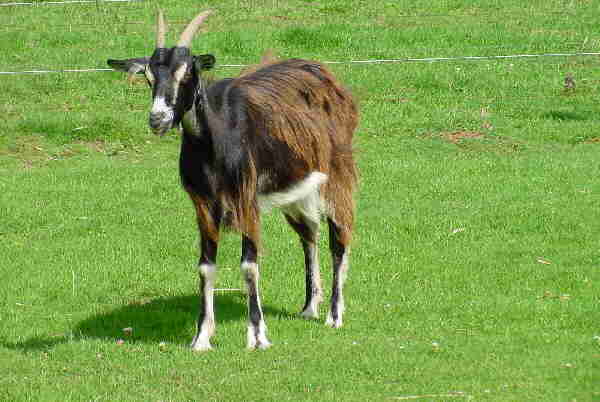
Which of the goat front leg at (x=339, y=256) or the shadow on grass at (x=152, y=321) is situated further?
the goat front leg at (x=339, y=256)

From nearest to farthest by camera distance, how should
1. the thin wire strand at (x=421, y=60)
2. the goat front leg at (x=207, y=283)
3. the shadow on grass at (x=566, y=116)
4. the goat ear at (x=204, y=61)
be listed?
the goat ear at (x=204, y=61) → the goat front leg at (x=207, y=283) → the shadow on grass at (x=566, y=116) → the thin wire strand at (x=421, y=60)

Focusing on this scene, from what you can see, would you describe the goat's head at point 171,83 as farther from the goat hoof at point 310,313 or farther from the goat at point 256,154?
the goat hoof at point 310,313

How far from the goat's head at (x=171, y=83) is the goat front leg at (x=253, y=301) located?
4.09ft

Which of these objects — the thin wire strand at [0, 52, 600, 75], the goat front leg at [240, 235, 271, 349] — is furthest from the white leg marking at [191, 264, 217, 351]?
the thin wire strand at [0, 52, 600, 75]

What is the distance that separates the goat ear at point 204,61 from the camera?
7566mm

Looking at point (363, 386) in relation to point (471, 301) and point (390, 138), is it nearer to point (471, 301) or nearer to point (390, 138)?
point (471, 301)

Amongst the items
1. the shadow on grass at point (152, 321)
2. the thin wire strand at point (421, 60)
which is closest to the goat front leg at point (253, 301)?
the shadow on grass at point (152, 321)

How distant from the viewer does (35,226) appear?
37.5 ft

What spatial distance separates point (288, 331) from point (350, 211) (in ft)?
4.12

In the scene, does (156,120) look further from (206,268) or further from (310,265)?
(310,265)

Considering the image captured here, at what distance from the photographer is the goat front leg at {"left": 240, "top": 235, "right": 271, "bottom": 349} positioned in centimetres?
790

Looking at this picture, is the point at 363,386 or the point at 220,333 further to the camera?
the point at 220,333

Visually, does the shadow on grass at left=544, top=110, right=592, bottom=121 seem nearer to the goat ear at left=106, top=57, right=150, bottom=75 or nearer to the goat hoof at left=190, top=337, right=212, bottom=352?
the goat hoof at left=190, top=337, right=212, bottom=352

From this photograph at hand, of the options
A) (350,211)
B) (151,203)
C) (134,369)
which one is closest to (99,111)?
(151,203)
